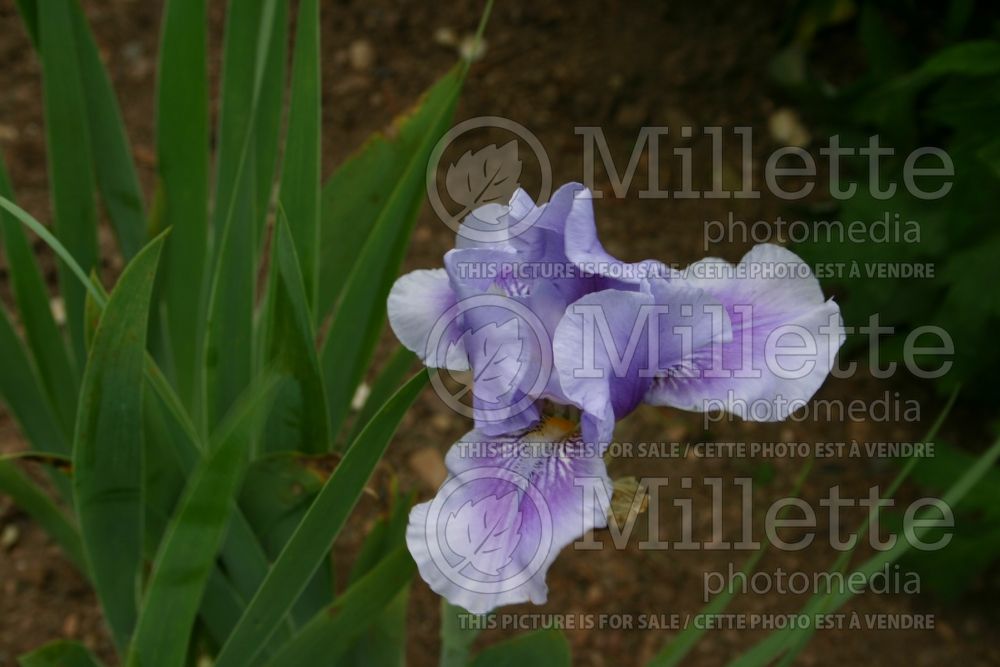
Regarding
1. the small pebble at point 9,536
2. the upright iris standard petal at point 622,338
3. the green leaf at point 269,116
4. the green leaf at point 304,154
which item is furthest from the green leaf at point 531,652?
the small pebble at point 9,536

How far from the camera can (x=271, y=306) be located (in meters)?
0.94

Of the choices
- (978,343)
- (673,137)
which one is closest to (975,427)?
(978,343)

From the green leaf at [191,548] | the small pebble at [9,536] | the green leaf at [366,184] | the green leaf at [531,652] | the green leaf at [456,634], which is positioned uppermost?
the green leaf at [366,184]

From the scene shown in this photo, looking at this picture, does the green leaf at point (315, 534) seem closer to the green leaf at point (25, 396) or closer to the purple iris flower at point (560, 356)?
the purple iris flower at point (560, 356)

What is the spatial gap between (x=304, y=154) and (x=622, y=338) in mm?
410

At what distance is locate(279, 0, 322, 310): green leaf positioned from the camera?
0.98 metres

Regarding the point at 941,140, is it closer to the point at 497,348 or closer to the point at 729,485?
the point at 729,485

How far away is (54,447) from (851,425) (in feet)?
3.94

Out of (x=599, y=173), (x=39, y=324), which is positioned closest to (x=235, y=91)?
(x=39, y=324)

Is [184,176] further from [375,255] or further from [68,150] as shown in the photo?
[375,255]

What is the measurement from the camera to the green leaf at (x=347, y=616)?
0.89 meters

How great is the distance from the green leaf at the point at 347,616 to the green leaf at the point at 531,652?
0.13 meters

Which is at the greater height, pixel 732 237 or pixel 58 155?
pixel 58 155

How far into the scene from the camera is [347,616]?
91cm
